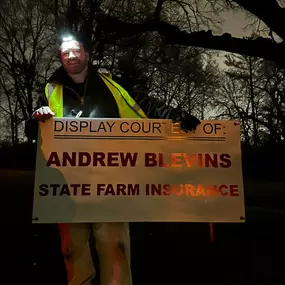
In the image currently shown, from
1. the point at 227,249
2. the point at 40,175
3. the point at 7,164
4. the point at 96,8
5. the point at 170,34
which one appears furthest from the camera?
the point at 7,164

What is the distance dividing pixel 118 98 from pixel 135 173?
58cm

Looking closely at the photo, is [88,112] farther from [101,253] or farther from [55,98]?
[101,253]

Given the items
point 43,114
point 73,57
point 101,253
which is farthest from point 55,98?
point 101,253

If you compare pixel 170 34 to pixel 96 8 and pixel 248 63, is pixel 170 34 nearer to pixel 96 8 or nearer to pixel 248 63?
pixel 96 8

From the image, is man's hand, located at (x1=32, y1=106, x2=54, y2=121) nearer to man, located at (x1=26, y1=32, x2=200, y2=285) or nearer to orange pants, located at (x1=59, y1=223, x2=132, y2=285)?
man, located at (x1=26, y1=32, x2=200, y2=285)

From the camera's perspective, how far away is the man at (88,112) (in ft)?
9.30

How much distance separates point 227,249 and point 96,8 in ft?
23.1

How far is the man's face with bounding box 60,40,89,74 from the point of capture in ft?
9.86

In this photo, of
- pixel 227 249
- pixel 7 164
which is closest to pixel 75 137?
pixel 227 249

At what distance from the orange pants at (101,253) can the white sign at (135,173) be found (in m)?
0.11

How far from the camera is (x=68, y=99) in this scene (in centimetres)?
305

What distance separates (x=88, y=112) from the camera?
3043mm

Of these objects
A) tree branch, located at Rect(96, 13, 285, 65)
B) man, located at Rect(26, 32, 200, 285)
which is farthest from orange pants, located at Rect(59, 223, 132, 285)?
tree branch, located at Rect(96, 13, 285, 65)

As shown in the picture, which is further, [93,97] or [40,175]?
[93,97]
